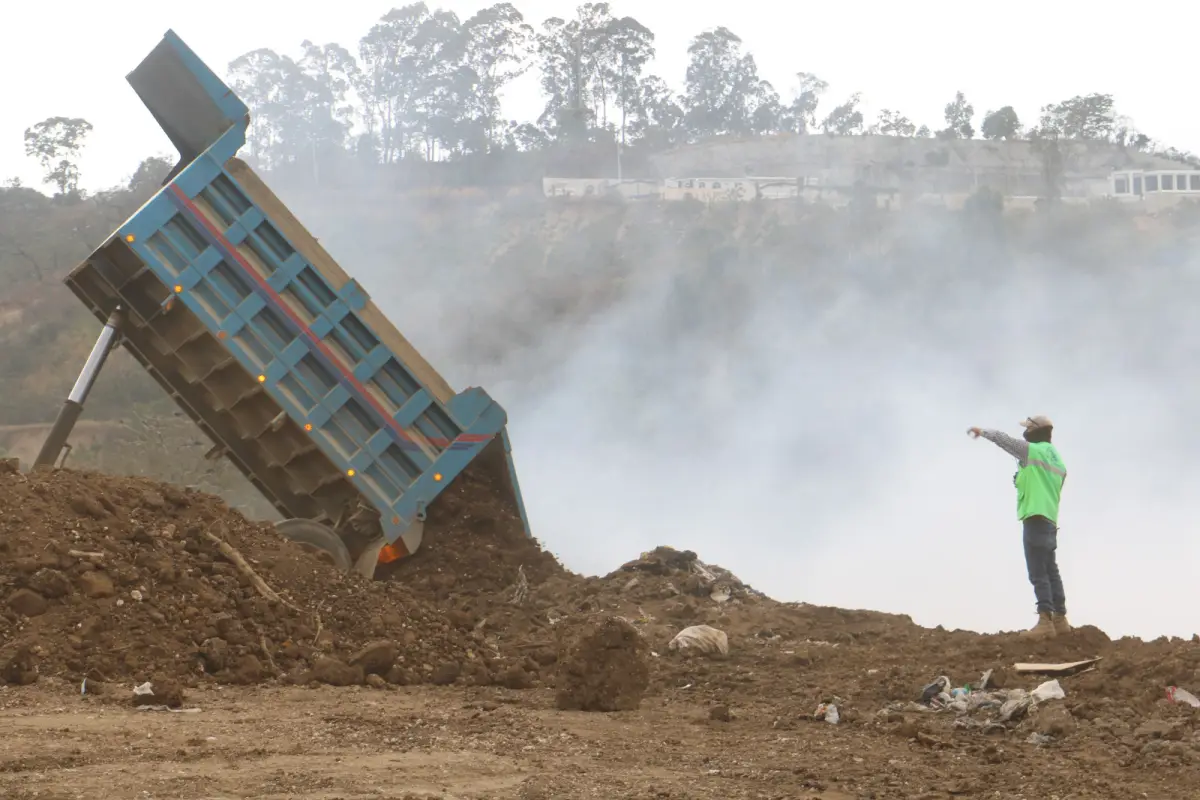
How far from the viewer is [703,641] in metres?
9.46

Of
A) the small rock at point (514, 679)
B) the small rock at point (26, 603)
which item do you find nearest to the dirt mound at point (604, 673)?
Result: the small rock at point (514, 679)

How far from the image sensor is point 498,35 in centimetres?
5912

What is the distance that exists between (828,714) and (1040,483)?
9.80 feet

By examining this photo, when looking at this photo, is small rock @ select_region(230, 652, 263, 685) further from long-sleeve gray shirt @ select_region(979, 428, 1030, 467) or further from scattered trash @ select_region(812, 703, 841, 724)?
long-sleeve gray shirt @ select_region(979, 428, 1030, 467)

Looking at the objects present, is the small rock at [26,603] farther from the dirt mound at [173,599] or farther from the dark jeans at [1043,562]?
the dark jeans at [1043,562]

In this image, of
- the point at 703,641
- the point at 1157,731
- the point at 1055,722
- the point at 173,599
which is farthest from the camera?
the point at 703,641

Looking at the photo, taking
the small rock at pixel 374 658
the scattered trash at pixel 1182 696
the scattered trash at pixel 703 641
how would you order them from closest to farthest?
the scattered trash at pixel 1182 696, the small rock at pixel 374 658, the scattered trash at pixel 703 641

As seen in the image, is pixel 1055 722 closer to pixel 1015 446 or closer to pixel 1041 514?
pixel 1041 514

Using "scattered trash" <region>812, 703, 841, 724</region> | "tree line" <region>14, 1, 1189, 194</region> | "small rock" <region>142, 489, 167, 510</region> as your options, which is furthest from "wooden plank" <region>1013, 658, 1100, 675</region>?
"tree line" <region>14, 1, 1189, 194</region>

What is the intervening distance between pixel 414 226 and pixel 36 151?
14.4 metres

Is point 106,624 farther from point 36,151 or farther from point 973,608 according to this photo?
point 36,151

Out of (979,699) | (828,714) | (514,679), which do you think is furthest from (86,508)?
(979,699)

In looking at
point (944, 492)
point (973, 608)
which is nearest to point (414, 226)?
point (944, 492)

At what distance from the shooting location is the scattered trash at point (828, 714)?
7.20 meters
